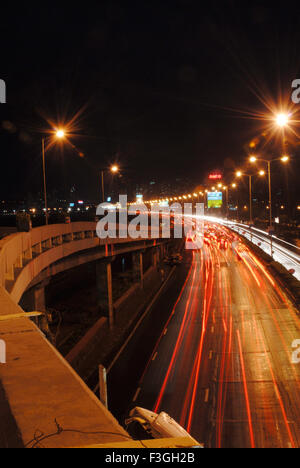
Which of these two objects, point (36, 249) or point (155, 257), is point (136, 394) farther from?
point (155, 257)

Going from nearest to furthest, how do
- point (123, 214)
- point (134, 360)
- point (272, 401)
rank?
1. point (272, 401)
2. point (134, 360)
3. point (123, 214)

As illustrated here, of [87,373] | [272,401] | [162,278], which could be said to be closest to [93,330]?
[87,373]

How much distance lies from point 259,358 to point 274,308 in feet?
31.8

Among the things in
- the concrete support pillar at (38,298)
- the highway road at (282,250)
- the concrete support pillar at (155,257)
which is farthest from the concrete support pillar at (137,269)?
the concrete support pillar at (38,298)

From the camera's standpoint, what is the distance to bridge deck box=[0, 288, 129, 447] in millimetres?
3135

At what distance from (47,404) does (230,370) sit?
16417 mm

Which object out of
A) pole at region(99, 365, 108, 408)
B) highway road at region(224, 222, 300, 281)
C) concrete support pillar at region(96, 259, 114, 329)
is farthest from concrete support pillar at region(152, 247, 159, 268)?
pole at region(99, 365, 108, 408)

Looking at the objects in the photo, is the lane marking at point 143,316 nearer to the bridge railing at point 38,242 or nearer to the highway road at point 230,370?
the highway road at point 230,370

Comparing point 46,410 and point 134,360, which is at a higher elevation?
point 46,410

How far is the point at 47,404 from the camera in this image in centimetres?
366

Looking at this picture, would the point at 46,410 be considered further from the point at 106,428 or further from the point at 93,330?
the point at 93,330

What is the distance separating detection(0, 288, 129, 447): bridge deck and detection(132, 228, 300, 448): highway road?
33.6ft

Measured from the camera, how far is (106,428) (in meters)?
3.29
